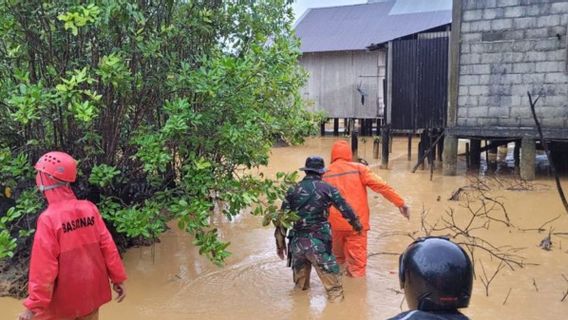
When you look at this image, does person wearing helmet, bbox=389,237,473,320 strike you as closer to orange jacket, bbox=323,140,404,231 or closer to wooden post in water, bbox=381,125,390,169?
orange jacket, bbox=323,140,404,231

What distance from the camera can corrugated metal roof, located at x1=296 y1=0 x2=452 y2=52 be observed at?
24.5m

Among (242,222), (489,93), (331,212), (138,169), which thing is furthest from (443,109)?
(138,169)

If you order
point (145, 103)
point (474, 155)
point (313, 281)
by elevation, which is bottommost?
point (313, 281)

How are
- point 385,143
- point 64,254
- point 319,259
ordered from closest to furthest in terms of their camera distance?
point 64,254 < point 319,259 < point 385,143

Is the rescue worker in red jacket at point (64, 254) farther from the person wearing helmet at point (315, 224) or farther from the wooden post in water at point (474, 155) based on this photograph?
the wooden post in water at point (474, 155)

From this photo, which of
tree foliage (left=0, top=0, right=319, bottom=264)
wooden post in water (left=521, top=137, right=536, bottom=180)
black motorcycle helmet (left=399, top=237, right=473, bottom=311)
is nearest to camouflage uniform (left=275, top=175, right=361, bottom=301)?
tree foliage (left=0, top=0, right=319, bottom=264)

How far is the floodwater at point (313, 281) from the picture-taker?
5.42 metres

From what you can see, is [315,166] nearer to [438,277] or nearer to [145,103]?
[145,103]

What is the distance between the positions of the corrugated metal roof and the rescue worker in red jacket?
822 inches

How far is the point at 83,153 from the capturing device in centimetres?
559

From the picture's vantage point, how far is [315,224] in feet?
17.8

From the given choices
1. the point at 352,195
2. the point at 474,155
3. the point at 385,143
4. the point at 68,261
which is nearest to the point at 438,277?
the point at 68,261

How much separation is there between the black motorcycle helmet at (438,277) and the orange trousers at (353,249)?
13.6ft

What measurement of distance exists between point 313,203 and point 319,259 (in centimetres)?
55
